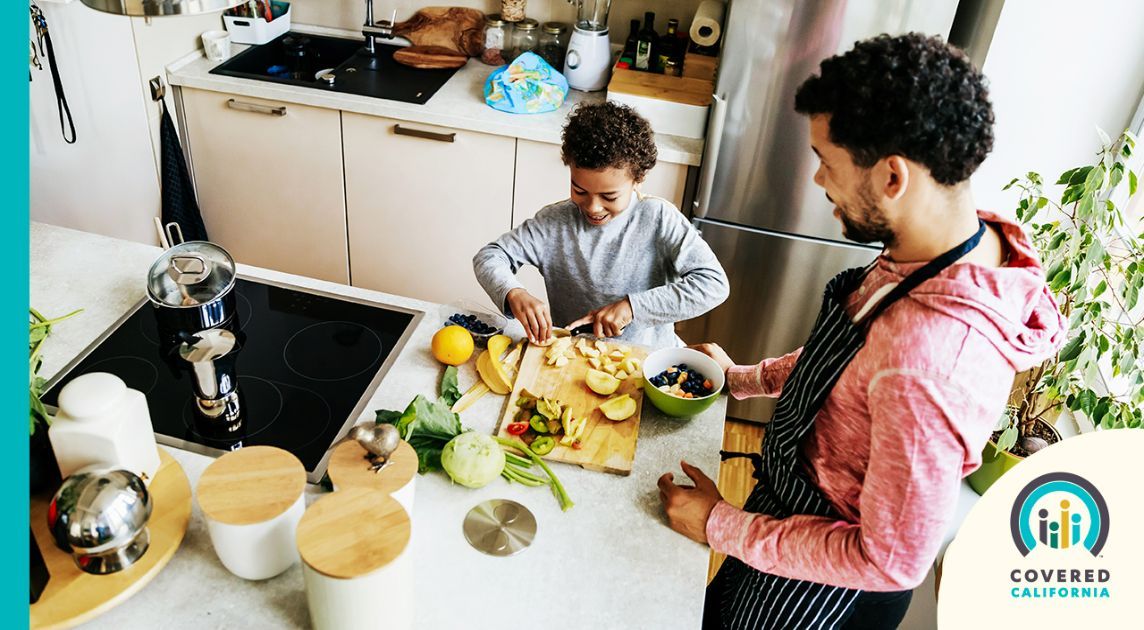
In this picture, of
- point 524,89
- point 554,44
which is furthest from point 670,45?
point 524,89

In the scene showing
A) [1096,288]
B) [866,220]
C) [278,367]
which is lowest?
[278,367]

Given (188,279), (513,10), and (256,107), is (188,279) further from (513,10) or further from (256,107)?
(513,10)

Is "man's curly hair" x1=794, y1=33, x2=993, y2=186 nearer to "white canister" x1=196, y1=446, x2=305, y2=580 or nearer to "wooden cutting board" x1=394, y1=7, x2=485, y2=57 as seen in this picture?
"white canister" x1=196, y1=446, x2=305, y2=580

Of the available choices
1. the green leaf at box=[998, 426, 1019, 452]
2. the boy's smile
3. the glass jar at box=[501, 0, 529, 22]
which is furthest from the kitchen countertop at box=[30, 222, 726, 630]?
the glass jar at box=[501, 0, 529, 22]

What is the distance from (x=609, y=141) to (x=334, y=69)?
1.62 metres

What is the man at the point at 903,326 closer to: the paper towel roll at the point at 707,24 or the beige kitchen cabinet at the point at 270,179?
the paper towel roll at the point at 707,24

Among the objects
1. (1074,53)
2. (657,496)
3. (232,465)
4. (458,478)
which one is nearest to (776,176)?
(1074,53)

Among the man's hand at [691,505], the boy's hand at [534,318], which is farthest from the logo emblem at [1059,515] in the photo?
the boy's hand at [534,318]

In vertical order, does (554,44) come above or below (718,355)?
above

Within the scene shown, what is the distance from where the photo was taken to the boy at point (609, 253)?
160 centimetres

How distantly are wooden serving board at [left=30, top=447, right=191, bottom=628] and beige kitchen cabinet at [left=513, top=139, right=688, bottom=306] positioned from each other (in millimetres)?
1611

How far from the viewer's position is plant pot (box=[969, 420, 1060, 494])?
1915 millimetres

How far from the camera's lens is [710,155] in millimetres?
2422

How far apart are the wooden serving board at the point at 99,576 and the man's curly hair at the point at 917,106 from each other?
3.47ft
